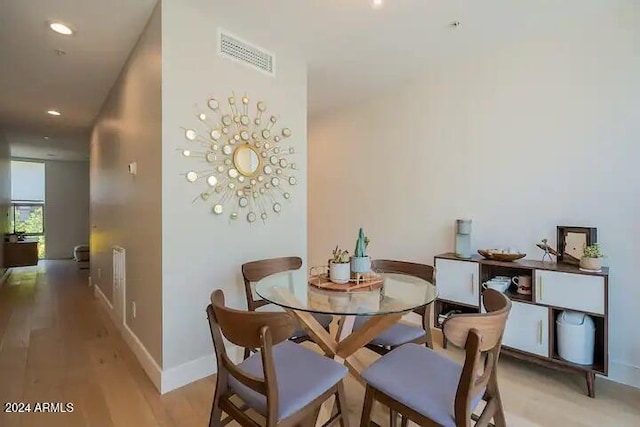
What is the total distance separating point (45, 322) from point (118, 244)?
1.26 m

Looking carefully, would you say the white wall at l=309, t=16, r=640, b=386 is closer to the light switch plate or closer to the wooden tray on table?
the wooden tray on table

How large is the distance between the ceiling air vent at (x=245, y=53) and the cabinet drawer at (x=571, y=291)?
8.49 feet

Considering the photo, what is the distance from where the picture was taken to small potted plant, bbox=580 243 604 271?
7.30 feet

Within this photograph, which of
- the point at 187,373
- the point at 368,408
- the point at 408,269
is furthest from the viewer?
the point at 408,269

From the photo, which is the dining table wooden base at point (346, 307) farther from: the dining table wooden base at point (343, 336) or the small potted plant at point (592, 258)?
the small potted plant at point (592, 258)

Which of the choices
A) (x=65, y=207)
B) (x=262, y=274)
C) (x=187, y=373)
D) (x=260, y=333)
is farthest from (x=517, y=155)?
(x=65, y=207)

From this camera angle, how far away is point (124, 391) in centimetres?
220

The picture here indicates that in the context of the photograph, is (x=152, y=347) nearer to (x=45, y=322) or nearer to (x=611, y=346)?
(x=45, y=322)

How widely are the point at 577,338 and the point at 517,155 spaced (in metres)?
1.44

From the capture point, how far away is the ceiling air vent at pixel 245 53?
2449 mm

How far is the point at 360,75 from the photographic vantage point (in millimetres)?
3365

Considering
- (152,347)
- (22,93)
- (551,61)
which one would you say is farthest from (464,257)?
(22,93)

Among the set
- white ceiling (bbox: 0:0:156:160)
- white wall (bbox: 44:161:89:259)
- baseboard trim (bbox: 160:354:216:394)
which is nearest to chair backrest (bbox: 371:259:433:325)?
baseboard trim (bbox: 160:354:216:394)

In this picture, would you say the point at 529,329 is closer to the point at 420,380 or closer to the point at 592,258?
the point at 592,258
